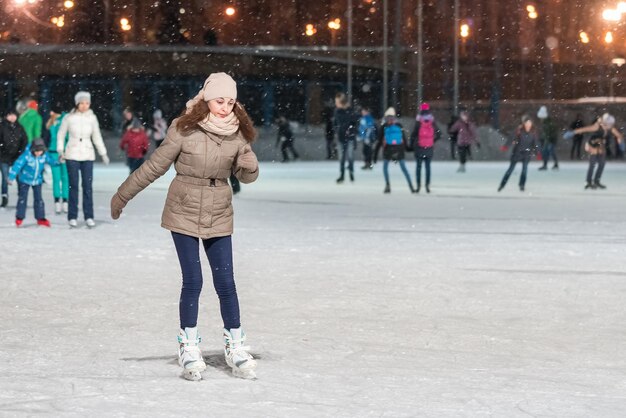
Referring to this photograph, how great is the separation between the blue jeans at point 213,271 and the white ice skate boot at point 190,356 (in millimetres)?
50

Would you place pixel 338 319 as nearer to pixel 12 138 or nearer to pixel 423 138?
pixel 12 138

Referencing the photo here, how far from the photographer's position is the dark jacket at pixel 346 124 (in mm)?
23984

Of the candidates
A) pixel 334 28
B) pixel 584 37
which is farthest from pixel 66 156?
pixel 584 37

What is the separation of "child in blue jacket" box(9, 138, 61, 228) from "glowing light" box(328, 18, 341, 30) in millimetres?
36803

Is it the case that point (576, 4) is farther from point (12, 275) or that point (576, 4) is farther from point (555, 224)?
point (12, 275)

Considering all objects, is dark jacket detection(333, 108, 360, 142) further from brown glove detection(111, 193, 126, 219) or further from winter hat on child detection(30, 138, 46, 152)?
brown glove detection(111, 193, 126, 219)

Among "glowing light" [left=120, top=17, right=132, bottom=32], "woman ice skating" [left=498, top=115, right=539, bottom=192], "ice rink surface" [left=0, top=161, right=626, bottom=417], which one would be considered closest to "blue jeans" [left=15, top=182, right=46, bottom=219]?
"ice rink surface" [left=0, top=161, right=626, bottom=417]

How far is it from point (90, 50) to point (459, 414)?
4203 centimetres

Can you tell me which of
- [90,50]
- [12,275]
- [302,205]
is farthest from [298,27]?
[12,275]

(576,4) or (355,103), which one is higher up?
(576,4)

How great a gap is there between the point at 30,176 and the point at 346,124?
10.4 meters

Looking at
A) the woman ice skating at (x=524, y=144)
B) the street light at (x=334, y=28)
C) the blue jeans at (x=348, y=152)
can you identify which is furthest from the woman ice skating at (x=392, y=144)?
the street light at (x=334, y=28)

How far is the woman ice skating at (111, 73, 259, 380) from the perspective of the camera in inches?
235

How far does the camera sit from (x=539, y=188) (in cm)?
2317
